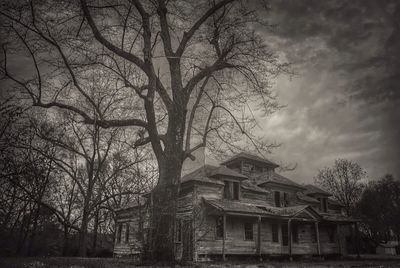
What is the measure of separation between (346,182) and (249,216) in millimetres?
30122

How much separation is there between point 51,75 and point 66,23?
191 cm

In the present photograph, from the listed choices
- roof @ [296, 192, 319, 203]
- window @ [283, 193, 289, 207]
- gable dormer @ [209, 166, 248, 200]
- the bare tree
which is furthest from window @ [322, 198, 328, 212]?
the bare tree

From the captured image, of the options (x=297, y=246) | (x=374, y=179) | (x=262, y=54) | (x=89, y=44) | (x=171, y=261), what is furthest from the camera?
(x=374, y=179)

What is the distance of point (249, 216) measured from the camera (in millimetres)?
20984

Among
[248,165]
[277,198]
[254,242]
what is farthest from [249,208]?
[277,198]

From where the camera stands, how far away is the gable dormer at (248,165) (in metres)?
27.2

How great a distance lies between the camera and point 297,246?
2459 centimetres

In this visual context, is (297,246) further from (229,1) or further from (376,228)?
(376,228)

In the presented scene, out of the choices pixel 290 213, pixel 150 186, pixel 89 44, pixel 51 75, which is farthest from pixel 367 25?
pixel 290 213

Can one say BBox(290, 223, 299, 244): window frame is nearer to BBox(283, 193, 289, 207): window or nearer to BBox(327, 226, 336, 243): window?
BBox(283, 193, 289, 207): window

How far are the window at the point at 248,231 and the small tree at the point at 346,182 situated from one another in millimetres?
27447

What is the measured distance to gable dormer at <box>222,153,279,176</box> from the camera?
89.1 ft

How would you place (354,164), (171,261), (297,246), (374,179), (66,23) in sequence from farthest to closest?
(374,179)
(354,164)
(297,246)
(66,23)
(171,261)

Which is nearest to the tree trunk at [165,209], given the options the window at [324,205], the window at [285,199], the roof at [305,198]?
the window at [285,199]
